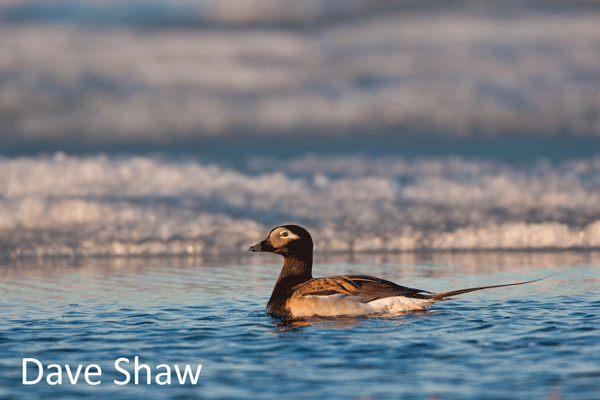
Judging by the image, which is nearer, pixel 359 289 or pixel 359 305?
pixel 359 305

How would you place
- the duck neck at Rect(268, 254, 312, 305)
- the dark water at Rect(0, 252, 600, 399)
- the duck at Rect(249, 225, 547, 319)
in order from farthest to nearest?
the duck neck at Rect(268, 254, 312, 305)
the duck at Rect(249, 225, 547, 319)
the dark water at Rect(0, 252, 600, 399)

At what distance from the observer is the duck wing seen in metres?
17.4

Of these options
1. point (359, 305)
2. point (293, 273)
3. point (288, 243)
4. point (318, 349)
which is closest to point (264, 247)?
point (288, 243)

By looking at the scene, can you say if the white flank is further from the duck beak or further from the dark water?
the duck beak

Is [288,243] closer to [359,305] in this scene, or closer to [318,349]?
[359,305]

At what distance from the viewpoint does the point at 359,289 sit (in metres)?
17.6

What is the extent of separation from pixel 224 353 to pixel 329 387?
10.7ft

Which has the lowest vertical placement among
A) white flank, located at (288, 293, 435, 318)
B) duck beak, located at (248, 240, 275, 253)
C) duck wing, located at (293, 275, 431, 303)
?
white flank, located at (288, 293, 435, 318)

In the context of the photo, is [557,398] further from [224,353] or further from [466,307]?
[466,307]

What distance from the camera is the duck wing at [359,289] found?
1739 cm

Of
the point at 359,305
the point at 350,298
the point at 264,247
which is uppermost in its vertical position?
A: the point at 264,247

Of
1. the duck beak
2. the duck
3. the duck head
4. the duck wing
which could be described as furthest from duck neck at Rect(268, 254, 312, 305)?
the duck wing

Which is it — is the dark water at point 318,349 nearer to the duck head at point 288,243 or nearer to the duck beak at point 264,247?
the duck beak at point 264,247

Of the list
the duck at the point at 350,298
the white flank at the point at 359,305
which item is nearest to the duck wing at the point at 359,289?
the duck at the point at 350,298
